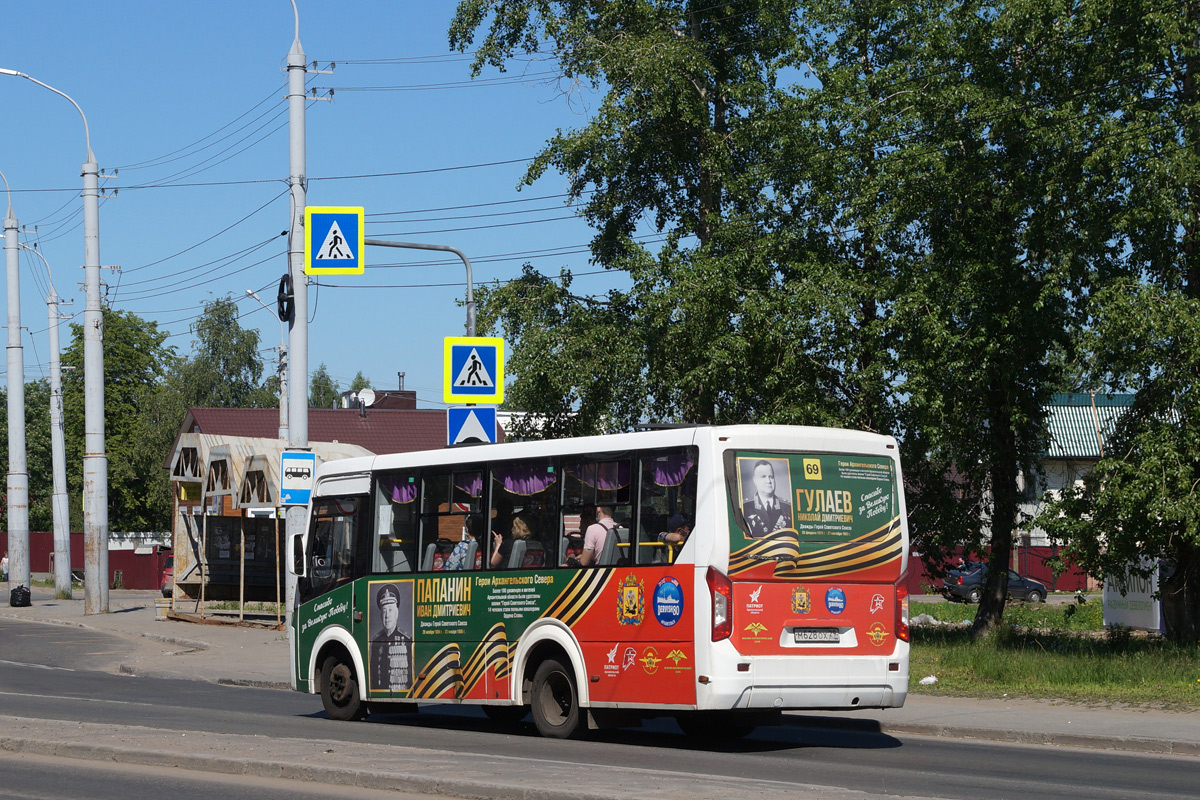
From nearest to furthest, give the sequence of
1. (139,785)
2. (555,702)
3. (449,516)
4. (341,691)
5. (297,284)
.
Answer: (139,785) → (555,702) → (449,516) → (341,691) → (297,284)

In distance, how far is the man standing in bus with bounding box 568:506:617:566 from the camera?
1345cm

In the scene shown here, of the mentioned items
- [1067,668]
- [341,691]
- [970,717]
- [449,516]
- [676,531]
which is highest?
[449,516]

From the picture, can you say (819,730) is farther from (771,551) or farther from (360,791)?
(360,791)

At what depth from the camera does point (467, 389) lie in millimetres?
20266

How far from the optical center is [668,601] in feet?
41.8

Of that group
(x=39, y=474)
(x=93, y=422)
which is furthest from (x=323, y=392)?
(x=93, y=422)

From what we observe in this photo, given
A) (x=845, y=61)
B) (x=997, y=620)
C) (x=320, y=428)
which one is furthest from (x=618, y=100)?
(x=320, y=428)

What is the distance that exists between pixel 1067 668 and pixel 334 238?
37.2 ft

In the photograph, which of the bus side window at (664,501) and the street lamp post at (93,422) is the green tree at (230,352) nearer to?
the street lamp post at (93,422)

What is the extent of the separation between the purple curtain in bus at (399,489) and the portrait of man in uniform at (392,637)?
90 centimetres

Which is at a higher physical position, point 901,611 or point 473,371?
point 473,371

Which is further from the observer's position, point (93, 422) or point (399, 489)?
point (93, 422)

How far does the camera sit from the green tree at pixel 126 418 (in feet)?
271

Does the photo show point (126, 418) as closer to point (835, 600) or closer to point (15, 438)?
point (15, 438)
